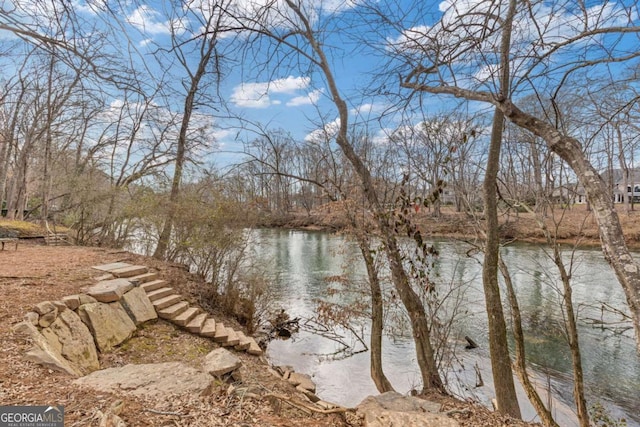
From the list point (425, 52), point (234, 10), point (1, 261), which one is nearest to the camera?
point (425, 52)

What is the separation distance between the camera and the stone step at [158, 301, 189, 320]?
4772 millimetres

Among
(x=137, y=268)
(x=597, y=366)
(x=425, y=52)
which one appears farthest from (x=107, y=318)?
(x=597, y=366)

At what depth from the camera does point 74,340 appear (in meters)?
3.31

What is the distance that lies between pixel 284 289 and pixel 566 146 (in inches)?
306

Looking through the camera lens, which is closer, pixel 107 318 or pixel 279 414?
pixel 279 414

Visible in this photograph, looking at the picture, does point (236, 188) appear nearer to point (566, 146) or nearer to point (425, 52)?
point (425, 52)

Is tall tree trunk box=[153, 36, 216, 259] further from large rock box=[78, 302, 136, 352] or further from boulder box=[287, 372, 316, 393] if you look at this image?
boulder box=[287, 372, 316, 393]

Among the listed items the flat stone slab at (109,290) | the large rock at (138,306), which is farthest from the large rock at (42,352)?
the large rock at (138,306)

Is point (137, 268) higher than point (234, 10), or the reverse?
point (234, 10)

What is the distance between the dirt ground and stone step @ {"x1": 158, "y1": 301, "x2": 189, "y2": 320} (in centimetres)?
21

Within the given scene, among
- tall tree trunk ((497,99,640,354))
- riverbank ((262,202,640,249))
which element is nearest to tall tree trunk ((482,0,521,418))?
riverbank ((262,202,640,249))

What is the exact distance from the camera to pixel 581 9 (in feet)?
6.97

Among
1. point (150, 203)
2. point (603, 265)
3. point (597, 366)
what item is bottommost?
point (597, 366)

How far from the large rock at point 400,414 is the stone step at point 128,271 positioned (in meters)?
4.39
